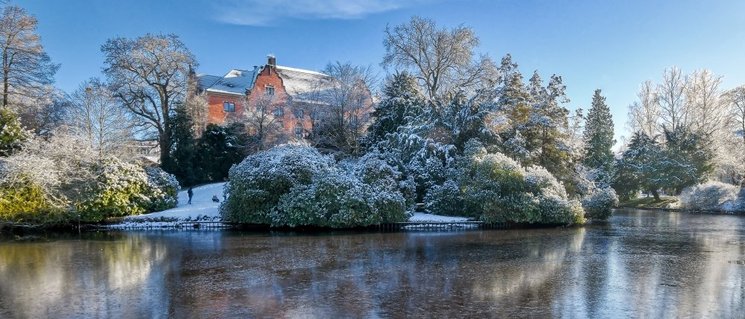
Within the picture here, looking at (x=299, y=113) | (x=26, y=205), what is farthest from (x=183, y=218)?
(x=299, y=113)

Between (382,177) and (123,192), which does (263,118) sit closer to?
(123,192)

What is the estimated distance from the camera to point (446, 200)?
78.4ft

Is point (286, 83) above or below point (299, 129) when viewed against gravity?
above

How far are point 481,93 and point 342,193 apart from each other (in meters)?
11.8

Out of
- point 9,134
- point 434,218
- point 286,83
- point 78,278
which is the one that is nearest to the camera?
point 78,278

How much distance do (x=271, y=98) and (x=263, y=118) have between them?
1.71 metres

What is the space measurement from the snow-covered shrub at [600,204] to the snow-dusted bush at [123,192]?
22.2 m

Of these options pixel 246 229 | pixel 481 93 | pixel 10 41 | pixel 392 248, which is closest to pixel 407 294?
pixel 392 248

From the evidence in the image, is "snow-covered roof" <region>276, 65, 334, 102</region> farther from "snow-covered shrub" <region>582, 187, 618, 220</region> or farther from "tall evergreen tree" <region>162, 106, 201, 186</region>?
"snow-covered shrub" <region>582, 187, 618, 220</region>

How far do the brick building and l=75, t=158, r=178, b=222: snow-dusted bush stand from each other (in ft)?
28.4

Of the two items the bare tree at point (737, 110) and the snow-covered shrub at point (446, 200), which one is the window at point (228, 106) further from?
the bare tree at point (737, 110)

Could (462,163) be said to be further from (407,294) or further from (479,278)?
(407,294)

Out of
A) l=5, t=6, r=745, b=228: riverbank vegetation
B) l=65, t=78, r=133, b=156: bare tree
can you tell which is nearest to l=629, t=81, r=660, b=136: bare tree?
l=5, t=6, r=745, b=228: riverbank vegetation

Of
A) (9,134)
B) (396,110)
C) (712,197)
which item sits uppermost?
(396,110)
